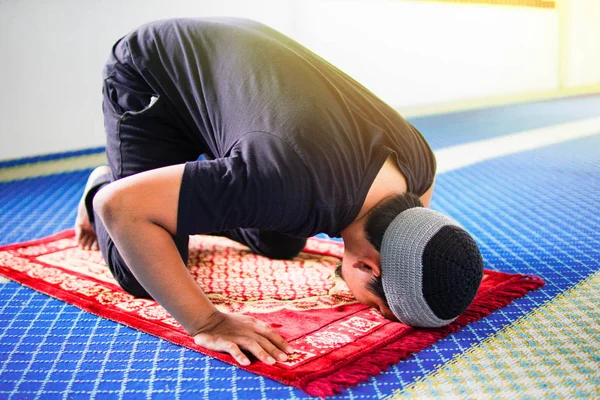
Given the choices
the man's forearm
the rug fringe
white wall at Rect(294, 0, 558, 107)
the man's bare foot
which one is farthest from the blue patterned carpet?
white wall at Rect(294, 0, 558, 107)

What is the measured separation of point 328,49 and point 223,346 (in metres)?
3.97

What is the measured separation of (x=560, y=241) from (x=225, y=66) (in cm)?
122

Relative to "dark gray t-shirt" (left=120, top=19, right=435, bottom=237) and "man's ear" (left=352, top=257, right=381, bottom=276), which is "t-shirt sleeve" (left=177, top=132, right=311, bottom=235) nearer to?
"dark gray t-shirt" (left=120, top=19, right=435, bottom=237)

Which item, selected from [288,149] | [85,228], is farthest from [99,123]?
[288,149]

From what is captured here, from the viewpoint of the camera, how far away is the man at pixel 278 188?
1.33m

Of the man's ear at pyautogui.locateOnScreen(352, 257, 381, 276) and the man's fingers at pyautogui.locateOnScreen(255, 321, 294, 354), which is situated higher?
the man's ear at pyautogui.locateOnScreen(352, 257, 381, 276)

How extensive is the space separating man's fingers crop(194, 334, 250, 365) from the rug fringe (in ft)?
0.50

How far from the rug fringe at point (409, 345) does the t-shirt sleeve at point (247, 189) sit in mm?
A: 307

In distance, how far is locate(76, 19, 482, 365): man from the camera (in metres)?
1.33

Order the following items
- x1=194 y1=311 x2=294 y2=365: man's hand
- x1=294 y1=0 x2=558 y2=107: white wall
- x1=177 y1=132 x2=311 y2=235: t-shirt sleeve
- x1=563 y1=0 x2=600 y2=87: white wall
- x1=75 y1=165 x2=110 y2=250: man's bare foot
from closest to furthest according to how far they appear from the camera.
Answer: x1=177 y1=132 x2=311 y2=235: t-shirt sleeve → x1=194 y1=311 x2=294 y2=365: man's hand → x1=75 y1=165 x2=110 y2=250: man's bare foot → x1=294 y1=0 x2=558 y2=107: white wall → x1=563 y1=0 x2=600 y2=87: white wall

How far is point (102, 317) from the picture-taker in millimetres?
1710

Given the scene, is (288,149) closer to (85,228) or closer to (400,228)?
(400,228)

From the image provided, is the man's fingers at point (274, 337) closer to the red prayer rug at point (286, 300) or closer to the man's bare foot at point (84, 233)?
the red prayer rug at point (286, 300)

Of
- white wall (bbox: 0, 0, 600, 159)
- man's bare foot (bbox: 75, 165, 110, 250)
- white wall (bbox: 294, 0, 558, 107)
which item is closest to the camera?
man's bare foot (bbox: 75, 165, 110, 250)
